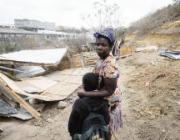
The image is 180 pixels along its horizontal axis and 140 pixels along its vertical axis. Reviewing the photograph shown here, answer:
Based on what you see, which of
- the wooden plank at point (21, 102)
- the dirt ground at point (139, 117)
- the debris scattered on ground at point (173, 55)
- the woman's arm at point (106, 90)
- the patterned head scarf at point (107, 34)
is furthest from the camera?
the debris scattered on ground at point (173, 55)

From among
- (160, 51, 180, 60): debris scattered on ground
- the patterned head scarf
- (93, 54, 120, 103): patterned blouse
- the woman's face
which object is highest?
the patterned head scarf

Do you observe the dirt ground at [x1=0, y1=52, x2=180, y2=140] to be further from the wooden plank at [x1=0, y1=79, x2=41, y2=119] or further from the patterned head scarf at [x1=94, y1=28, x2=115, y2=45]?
the patterned head scarf at [x1=94, y1=28, x2=115, y2=45]

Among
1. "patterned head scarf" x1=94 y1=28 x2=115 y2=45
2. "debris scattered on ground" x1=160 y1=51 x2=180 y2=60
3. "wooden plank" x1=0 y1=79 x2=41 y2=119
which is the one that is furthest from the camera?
"debris scattered on ground" x1=160 y1=51 x2=180 y2=60

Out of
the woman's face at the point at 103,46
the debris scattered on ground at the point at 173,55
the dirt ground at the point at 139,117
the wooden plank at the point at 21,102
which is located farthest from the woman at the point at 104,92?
the debris scattered on ground at the point at 173,55

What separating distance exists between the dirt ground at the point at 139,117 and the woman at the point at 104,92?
1914 millimetres

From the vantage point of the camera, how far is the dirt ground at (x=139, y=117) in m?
4.53

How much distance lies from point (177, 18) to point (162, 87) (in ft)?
43.3

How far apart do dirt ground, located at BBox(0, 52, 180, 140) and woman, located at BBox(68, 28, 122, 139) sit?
1914mm

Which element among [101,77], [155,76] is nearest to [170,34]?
[155,76]

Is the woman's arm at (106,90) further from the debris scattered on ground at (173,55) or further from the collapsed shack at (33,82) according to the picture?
the debris scattered on ground at (173,55)

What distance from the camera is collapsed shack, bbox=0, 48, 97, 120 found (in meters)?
5.49

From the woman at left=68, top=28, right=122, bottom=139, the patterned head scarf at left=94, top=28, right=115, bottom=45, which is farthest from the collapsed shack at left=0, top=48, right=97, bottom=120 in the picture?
the patterned head scarf at left=94, top=28, right=115, bottom=45

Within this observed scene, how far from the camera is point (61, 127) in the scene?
4.98 meters

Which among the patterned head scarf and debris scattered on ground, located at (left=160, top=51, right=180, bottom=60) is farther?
debris scattered on ground, located at (left=160, top=51, right=180, bottom=60)
